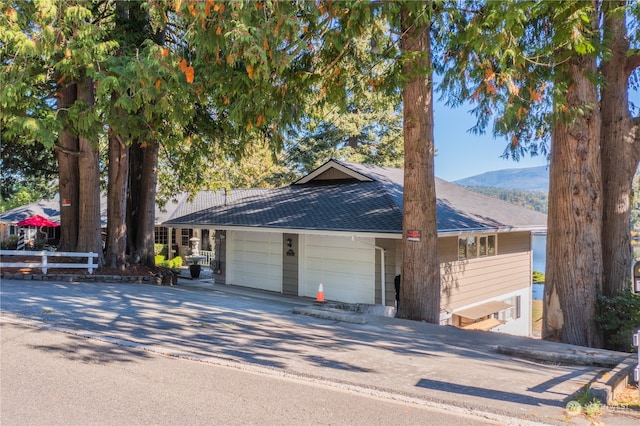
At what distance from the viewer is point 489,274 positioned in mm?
16094

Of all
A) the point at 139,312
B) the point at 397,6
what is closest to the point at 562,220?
the point at 397,6

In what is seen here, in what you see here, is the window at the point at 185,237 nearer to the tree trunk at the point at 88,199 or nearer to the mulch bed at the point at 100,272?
the mulch bed at the point at 100,272

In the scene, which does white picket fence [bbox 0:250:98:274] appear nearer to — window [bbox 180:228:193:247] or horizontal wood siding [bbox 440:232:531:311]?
horizontal wood siding [bbox 440:232:531:311]

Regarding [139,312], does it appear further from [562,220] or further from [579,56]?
[579,56]

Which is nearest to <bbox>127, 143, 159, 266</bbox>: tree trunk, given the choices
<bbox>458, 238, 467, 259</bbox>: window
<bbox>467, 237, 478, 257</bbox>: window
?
<bbox>458, 238, 467, 259</bbox>: window

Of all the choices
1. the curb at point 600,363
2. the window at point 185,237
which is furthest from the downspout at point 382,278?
the window at point 185,237

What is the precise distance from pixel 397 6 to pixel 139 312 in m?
7.50

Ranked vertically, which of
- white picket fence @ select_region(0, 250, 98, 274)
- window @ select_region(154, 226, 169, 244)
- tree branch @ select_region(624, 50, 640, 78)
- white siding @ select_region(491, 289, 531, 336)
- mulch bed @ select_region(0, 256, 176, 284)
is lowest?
white siding @ select_region(491, 289, 531, 336)

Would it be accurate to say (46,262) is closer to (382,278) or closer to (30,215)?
(382,278)

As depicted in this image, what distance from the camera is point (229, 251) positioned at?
18.0 metres

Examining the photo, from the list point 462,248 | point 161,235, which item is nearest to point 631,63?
point 462,248

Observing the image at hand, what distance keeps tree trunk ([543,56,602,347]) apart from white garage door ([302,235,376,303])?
18.7 ft

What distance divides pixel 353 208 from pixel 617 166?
7.04 meters

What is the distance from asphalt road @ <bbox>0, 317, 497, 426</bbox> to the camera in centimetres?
440
